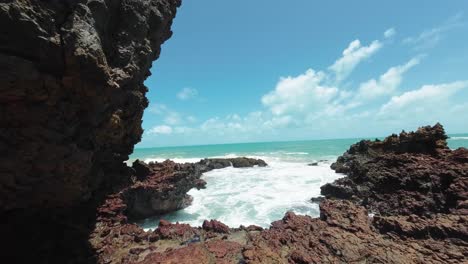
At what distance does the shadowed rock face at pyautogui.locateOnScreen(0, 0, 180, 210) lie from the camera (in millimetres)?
6905

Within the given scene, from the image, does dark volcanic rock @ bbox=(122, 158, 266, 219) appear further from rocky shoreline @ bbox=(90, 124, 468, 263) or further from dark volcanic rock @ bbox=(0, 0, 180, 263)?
dark volcanic rock @ bbox=(0, 0, 180, 263)

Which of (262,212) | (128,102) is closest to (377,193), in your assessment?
(262,212)

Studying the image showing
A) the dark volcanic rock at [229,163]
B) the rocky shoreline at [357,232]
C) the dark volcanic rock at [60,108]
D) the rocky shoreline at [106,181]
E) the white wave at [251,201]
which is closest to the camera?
the dark volcanic rock at [60,108]

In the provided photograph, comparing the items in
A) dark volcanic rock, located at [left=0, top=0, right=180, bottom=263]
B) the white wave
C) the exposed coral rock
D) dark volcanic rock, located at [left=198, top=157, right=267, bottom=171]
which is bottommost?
the white wave

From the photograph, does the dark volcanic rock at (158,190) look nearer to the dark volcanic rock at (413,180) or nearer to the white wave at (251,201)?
the white wave at (251,201)

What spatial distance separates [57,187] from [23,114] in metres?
3.23

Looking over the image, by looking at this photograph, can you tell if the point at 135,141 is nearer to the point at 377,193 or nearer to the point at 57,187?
the point at 57,187

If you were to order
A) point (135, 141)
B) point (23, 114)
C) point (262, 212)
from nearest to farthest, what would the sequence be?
1. point (23, 114)
2. point (135, 141)
3. point (262, 212)

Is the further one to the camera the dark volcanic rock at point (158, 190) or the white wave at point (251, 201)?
the white wave at point (251, 201)

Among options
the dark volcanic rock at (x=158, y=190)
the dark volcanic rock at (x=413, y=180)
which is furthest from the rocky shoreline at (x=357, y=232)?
the dark volcanic rock at (x=158, y=190)

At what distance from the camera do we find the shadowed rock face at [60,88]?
272 inches

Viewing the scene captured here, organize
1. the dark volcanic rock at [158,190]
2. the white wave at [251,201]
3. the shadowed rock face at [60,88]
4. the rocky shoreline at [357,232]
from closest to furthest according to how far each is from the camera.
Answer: the shadowed rock face at [60,88], the rocky shoreline at [357,232], the dark volcanic rock at [158,190], the white wave at [251,201]

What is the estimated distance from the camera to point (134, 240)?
1106 centimetres

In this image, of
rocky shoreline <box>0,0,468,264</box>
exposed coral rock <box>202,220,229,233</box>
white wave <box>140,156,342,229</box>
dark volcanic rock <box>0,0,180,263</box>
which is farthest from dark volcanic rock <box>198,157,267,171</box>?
exposed coral rock <box>202,220,229,233</box>
